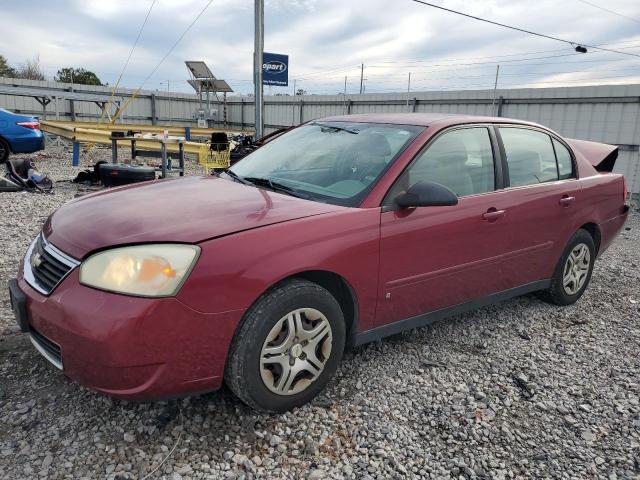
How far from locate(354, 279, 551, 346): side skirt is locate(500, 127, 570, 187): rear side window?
31.8 inches

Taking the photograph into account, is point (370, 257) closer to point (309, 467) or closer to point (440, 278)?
point (440, 278)

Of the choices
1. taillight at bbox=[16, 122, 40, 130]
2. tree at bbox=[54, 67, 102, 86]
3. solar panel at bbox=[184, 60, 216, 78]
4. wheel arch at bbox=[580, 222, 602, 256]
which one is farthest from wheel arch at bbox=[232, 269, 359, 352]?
tree at bbox=[54, 67, 102, 86]

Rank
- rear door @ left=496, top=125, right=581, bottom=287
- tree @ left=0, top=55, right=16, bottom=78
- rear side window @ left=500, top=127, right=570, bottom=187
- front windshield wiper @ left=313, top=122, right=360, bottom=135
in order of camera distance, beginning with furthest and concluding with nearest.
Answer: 1. tree @ left=0, top=55, right=16, bottom=78
2. rear side window @ left=500, top=127, right=570, bottom=187
3. rear door @ left=496, top=125, right=581, bottom=287
4. front windshield wiper @ left=313, top=122, right=360, bottom=135

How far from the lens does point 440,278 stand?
3.15 m

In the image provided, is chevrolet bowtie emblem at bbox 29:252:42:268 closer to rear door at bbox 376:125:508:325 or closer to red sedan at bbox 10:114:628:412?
red sedan at bbox 10:114:628:412

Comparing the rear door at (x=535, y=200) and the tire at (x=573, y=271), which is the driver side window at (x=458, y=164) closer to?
the rear door at (x=535, y=200)

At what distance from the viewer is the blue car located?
1042 cm

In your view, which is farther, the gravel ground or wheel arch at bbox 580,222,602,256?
wheel arch at bbox 580,222,602,256

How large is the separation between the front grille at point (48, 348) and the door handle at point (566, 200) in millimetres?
3571

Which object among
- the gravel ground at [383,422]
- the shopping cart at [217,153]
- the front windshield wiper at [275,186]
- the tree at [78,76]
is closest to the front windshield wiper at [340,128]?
the front windshield wiper at [275,186]

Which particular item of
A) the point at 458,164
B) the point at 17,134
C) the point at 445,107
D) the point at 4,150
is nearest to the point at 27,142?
the point at 17,134

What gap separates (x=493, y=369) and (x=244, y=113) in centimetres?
2316

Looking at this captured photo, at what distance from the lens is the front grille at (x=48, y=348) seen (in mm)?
2252

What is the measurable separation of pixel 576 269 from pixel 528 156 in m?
1.18
